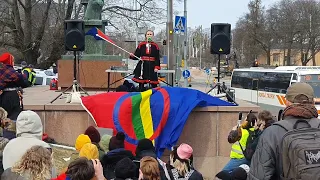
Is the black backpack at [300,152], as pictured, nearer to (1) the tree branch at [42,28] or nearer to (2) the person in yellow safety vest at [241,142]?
(2) the person in yellow safety vest at [241,142]

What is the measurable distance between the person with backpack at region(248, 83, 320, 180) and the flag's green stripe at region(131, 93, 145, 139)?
222 inches

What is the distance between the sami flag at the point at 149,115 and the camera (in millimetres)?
9375

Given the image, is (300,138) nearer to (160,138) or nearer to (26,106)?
Result: (160,138)

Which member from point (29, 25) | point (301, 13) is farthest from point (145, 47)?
point (301, 13)

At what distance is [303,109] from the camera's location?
3740 mm

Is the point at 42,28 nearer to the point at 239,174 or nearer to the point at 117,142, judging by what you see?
the point at 117,142

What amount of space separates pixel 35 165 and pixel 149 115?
5.33m

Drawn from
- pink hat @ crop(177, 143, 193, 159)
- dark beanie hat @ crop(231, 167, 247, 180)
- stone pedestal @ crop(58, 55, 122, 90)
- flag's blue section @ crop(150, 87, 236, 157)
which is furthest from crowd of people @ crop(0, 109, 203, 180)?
stone pedestal @ crop(58, 55, 122, 90)

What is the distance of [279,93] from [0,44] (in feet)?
64.5

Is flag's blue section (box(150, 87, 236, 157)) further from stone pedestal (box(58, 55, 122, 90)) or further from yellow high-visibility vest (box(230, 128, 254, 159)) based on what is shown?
stone pedestal (box(58, 55, 122, 90))

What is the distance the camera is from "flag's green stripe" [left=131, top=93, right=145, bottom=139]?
9352 millimetres

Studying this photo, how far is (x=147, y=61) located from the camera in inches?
455

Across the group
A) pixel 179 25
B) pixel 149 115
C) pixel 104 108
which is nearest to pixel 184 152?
pixel 149 115

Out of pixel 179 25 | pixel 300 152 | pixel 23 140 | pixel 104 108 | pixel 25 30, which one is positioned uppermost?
pixel 25 30
